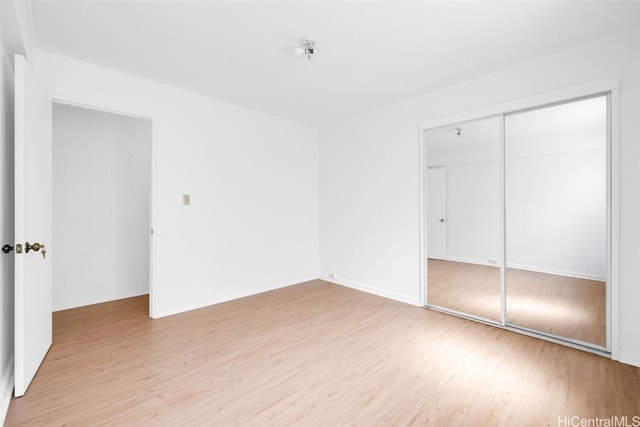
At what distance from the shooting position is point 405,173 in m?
3.81

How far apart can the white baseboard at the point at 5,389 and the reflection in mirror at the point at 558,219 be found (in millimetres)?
4066

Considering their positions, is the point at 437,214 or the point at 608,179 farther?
the point at 437,214

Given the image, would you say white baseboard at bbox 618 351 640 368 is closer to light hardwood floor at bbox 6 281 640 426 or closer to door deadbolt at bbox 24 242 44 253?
light hardwood floor at bbox 6 281 640 426

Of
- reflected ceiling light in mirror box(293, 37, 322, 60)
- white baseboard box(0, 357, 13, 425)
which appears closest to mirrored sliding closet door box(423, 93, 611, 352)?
reflected ceiling light in mirror box(293, 37, 322, 60)

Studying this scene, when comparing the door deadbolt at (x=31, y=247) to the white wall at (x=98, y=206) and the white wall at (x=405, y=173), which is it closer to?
the white wall at (x=98, y=206)

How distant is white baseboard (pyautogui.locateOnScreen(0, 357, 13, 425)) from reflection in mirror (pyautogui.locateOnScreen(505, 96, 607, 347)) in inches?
160

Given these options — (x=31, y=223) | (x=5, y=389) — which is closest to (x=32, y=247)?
(x=31, y=223)

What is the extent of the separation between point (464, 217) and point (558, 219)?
0.88 m

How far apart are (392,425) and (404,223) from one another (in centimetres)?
252

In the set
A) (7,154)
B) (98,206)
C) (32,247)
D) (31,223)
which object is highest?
(7,154)

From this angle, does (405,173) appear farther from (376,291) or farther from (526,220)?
(376,291)

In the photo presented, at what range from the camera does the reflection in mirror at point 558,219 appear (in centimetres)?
254

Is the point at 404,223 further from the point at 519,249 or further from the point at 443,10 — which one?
the point at 443,10

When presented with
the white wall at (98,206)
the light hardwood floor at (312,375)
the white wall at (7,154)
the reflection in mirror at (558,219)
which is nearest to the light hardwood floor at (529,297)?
the reflection in mirror at (558,219)
